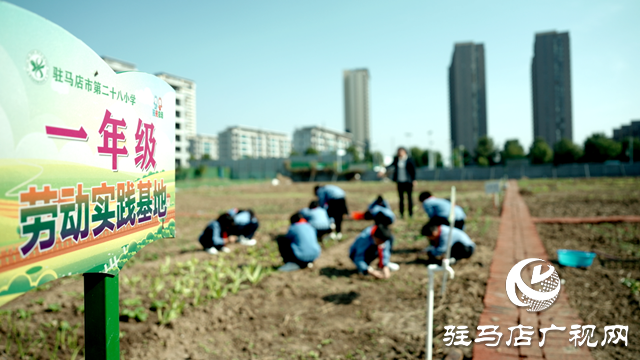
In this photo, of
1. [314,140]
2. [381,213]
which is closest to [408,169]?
[381,213]

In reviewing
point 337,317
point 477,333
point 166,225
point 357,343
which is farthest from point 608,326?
point 166,225

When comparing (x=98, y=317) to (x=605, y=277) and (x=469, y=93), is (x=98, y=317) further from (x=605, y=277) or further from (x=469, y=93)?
(x=469, y=93)

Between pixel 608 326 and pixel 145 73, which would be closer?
pixel 145 73

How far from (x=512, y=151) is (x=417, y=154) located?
16.1 meters

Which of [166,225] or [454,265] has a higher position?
[166,225]

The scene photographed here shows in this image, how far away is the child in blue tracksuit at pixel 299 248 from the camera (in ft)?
15.9

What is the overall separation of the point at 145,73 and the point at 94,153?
2.18 feet

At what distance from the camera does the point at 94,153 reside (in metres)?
1.46

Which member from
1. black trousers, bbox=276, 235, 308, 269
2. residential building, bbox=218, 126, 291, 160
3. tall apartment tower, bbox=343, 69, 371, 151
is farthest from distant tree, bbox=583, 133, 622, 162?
residential building, bbox=218, 126, 291, 160

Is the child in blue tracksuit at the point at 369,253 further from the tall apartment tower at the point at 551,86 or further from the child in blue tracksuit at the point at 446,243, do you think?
the tall apartment tower at the point at 551,86

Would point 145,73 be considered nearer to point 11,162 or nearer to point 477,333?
point 11,162

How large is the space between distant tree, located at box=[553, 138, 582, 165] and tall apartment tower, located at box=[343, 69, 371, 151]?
177 feet

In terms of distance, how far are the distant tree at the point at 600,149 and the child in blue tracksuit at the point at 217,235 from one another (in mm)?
53036

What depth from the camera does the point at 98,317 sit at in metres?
1.65
